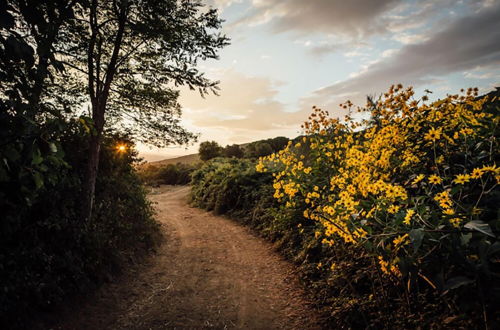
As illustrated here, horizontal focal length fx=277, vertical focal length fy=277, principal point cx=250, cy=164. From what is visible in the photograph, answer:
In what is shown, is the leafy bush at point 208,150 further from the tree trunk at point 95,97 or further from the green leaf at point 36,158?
the green leaf at point 36,158

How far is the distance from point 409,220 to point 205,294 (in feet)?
12.5

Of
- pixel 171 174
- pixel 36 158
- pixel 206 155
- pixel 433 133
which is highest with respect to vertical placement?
pixel 206 155

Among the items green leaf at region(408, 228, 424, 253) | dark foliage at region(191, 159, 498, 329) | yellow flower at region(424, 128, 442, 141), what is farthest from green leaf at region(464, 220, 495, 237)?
yellow flower at region(424, 128, 442, 141)

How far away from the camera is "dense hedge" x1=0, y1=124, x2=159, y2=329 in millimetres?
3758

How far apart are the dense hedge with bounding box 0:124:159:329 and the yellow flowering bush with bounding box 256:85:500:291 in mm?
3240

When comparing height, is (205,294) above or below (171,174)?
below

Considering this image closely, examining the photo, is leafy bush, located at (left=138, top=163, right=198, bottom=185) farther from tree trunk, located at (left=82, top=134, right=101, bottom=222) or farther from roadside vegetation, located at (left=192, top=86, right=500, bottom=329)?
roadside vegetation, located at (left=192, top=86, right=500, bottom=329)

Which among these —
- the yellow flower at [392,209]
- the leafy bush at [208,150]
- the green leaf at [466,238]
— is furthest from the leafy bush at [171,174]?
the green leaf at [466,238]

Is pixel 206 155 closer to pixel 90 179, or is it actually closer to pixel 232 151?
pixel 232 151

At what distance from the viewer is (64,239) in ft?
15.7

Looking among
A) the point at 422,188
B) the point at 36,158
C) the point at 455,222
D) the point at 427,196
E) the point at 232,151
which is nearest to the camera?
the point at 36,158

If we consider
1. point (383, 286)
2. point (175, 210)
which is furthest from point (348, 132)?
point (175, 210)

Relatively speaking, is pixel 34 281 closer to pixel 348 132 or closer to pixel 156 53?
pixel 156 53

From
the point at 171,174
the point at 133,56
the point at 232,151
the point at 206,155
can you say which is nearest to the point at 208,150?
the point at 206,155
